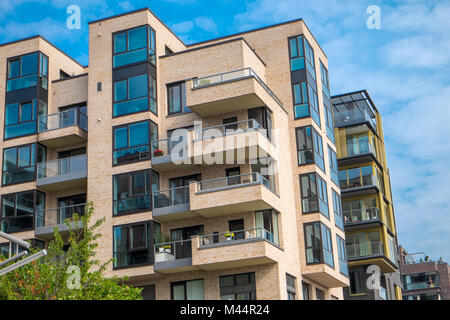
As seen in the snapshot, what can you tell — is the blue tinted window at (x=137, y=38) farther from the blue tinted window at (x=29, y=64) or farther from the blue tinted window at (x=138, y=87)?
the blue tinted window at (x=29, y=64)

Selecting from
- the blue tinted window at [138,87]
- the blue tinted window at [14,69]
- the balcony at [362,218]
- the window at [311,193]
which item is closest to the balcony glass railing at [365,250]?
the balcony at [362,218]

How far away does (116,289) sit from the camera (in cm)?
2594

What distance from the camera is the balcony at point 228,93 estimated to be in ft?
113

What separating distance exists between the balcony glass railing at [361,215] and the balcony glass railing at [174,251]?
60.8ft

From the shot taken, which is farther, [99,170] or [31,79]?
[31,79]

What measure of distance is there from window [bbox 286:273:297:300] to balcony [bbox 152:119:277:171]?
5821 millimetres

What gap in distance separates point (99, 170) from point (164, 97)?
4950 millimetres

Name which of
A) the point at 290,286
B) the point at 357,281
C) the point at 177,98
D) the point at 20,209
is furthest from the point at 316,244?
the point at 20,209

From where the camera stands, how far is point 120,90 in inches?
1455

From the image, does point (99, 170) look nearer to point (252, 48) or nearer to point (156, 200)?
point (156, 200)

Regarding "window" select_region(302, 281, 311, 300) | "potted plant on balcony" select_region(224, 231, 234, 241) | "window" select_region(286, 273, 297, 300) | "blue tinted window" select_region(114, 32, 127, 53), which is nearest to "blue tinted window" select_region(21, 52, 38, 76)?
"blue tinted window" select_region(114, 32, 127, 53)

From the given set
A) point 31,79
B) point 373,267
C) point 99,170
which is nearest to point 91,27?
point 31,79

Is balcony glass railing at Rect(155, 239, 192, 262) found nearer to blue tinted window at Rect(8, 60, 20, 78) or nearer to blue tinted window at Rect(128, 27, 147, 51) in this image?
blue tinted window at Rect(128, 27, 147, 51)

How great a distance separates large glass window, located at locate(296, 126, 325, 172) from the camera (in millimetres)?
37594
